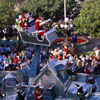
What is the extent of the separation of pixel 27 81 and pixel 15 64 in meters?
4.54

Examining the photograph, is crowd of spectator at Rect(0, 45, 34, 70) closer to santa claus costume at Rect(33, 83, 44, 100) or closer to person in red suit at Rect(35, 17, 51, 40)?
person in red suit at Rect(35, 17, 51, 40)

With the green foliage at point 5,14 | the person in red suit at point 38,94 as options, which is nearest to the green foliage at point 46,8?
the green foliage at point 5,14

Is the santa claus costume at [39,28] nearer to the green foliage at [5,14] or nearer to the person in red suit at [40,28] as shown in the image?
the person in red suit at [40,28]

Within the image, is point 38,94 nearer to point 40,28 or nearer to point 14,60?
point 40,28

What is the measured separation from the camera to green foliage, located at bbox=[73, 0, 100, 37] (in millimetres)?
26578

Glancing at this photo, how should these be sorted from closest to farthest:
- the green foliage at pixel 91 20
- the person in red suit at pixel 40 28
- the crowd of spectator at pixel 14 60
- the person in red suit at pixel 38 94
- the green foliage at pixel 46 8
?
1. the person in red suit at pixel 38 94
2. the person in red suit at pixel 40 28
3. the crowd of spectator at pixel 14 60
4. the green foliage at pixel 91 20
5. the green foliage at pixel 46 8

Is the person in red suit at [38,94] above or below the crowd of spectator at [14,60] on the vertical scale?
below

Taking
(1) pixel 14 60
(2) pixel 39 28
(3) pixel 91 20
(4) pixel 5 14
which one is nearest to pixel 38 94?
(2) pixel 39 28

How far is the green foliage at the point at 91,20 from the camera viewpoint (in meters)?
26.6

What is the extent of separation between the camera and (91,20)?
26812 mm

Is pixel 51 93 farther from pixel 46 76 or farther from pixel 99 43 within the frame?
pixel 99 43

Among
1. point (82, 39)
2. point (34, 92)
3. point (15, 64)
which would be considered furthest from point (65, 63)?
point (82, 39)

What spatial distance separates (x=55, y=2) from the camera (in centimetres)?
3878

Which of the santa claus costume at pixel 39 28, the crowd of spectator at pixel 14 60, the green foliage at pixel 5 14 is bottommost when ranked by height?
the crowd of spectator at pixel 14 60
